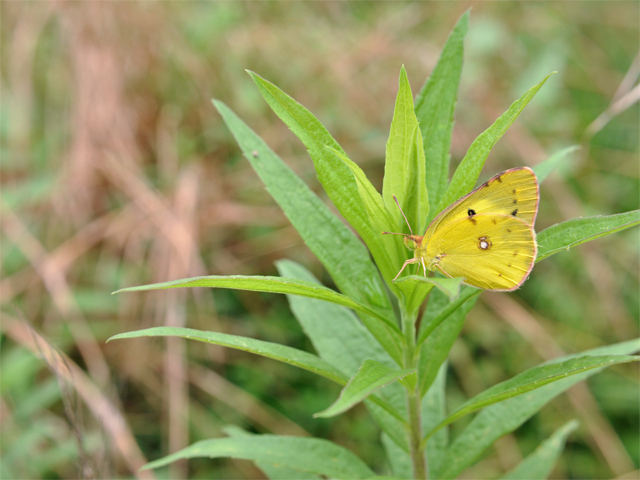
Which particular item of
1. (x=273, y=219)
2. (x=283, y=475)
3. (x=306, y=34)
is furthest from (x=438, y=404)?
(x=306, y=34)

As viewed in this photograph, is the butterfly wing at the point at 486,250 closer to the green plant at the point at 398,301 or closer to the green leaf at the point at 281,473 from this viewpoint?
the green plant at the point at 398,301

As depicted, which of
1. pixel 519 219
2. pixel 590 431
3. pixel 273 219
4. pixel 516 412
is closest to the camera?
pixel 519 219

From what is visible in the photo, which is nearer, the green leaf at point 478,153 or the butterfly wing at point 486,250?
the green leaf at point 478,153

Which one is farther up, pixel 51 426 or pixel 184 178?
pixel 184 178

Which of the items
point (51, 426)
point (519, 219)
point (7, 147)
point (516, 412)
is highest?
point (519, 219)

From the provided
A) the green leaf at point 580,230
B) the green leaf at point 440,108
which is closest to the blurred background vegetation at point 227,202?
the green leaf at point 440,108

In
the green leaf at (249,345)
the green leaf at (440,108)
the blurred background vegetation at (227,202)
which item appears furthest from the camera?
the blurred background vegetation at (227,202)

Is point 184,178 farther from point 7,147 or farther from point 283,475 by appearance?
point 283,475

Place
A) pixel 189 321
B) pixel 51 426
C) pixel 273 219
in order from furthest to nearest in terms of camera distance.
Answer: pixel 273 219, pixel 189 321, pixel 51 426

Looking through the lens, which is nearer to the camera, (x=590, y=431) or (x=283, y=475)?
(x=283, y=475)
